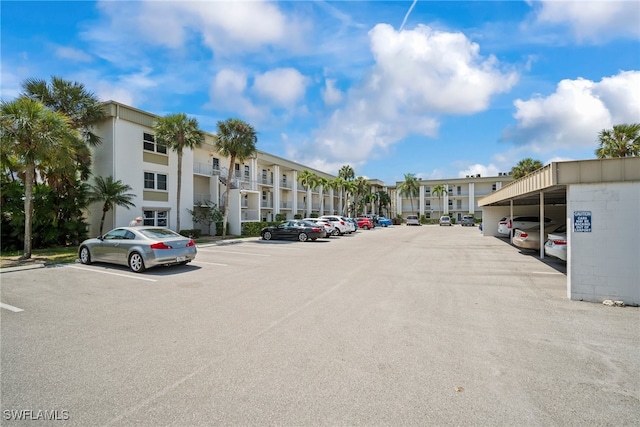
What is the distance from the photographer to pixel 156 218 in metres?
23.3

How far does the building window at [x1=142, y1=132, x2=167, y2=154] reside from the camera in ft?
73.9

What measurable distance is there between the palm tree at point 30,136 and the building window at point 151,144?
9.64 m

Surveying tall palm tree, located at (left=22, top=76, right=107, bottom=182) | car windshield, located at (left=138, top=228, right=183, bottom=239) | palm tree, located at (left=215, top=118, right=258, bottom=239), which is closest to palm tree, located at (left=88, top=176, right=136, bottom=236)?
tall palm tree, located at (left=22, top=76, right=107, bottom=182)

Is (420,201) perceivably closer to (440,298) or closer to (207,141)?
(207,141)

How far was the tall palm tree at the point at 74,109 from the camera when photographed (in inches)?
686

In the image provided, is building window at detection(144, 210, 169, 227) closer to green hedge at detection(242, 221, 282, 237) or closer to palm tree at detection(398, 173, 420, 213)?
green hedge at detection(242, 221, 282, 237)

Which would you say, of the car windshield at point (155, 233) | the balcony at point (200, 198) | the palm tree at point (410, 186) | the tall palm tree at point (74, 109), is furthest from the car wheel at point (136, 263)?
the palm tree at point (410, 186)

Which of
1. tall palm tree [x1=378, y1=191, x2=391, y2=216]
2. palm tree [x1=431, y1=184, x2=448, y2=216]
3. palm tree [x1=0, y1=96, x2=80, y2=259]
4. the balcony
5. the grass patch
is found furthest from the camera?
tall palm tree [x1=378, y1=191, x2=391, y2=216]

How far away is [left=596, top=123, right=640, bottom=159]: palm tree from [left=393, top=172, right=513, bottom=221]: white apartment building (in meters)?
43.2

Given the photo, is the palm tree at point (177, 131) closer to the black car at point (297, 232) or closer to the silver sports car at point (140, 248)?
the black car at point (297, 232)

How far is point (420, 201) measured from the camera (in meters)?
70.5

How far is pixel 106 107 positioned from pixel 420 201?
6115 cm

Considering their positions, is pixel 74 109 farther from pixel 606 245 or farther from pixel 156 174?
pixel 606 245

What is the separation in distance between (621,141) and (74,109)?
33.1 meters
